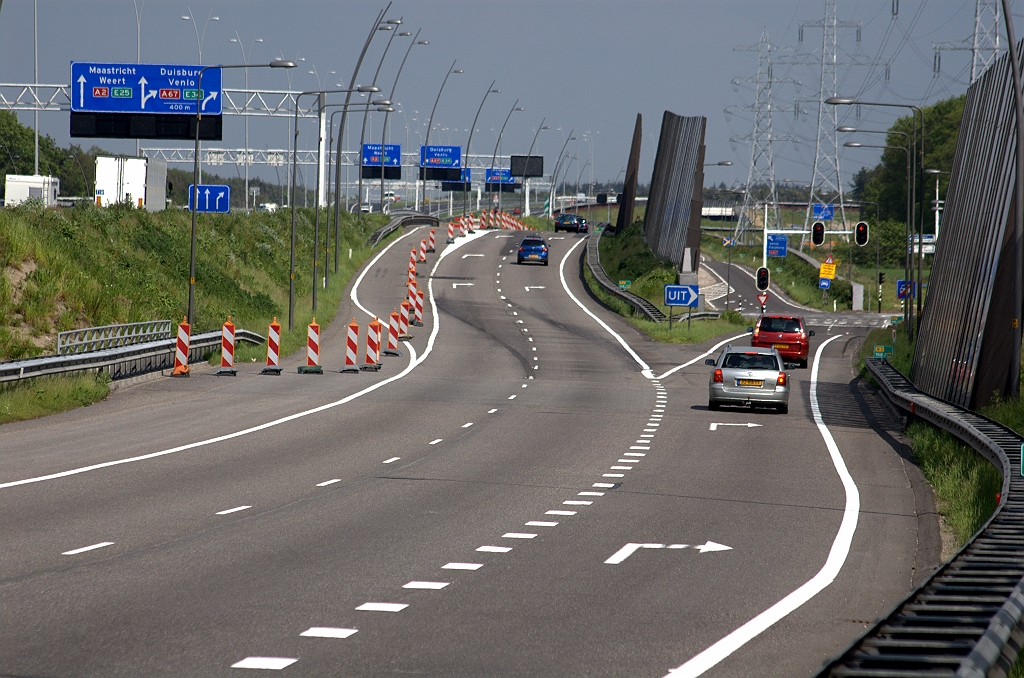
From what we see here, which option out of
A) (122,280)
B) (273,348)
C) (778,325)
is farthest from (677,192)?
(273,348)

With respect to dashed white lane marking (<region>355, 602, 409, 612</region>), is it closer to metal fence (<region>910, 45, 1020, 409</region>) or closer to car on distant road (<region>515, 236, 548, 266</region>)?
metal fence (<region>910, 45, 1020, 409</region>)

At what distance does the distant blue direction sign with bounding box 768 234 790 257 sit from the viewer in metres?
124

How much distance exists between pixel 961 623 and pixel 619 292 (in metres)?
58.3

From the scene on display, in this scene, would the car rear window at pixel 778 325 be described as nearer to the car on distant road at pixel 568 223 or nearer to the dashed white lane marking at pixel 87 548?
the dashed white lane marking at pixel 87 548

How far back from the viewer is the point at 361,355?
137 ft

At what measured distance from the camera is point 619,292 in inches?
2549

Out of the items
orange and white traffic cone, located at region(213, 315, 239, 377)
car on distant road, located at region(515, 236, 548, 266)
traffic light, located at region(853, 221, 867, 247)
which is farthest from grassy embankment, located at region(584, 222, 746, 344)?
orange and white traffic cone, located at region(213, 315, 239, 377)

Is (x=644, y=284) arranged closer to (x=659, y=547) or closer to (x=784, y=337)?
(x=784, y=337)

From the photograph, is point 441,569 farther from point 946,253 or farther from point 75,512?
point 946,253

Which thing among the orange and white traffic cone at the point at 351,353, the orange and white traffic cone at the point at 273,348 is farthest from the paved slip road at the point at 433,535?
the orange and white traffic cone at the point at 351,353

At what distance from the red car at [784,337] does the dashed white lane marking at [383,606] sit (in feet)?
127

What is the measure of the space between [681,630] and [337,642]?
240cm

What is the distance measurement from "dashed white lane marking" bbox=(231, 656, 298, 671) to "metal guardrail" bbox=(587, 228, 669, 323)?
51251 mm

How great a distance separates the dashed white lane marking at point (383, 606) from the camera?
361 inches
